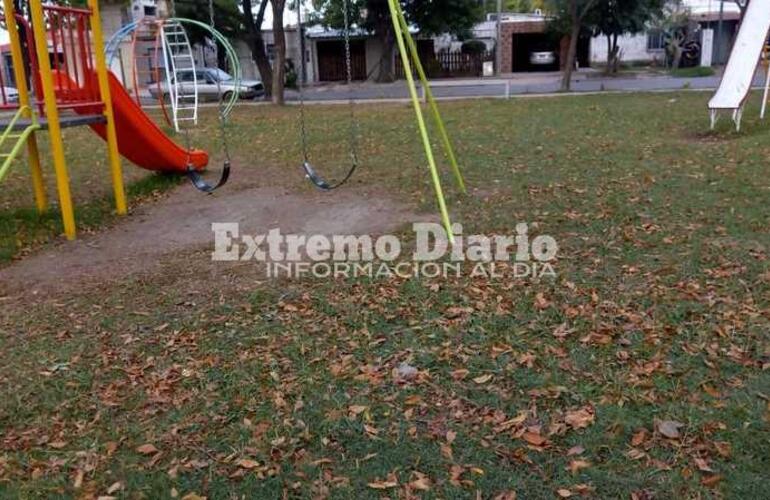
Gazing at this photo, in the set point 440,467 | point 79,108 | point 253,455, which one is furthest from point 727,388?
point 79,108

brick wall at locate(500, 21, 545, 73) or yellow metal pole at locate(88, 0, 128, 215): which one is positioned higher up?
brick wall at locate(500, 21, 545, 73)

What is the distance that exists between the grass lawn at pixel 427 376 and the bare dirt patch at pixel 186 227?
0.30 m

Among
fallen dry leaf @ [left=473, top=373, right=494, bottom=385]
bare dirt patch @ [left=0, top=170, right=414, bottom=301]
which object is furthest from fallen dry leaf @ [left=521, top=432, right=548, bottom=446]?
bare dirt patch @ [left=0, top=170, right=414, bottom=301]

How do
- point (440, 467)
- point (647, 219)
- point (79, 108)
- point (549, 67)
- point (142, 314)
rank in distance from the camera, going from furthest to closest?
point (549, 67) < point (79, 108) < point (647, 219) < point (142, 314) < point (440, 467)

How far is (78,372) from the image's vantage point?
4.13m

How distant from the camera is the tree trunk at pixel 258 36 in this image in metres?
23.2

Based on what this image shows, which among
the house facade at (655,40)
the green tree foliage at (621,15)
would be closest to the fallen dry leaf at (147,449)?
the green tree foliage at (621,15)

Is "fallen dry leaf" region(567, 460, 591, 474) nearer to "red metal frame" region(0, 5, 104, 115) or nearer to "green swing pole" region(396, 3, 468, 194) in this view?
"green swing pole" region(396, 3, 468, 194)

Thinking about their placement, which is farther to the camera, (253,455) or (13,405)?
(13,405)

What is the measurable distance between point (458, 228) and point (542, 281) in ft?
5.19

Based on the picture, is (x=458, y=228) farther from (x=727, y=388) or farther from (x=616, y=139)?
(x=616, y=139)

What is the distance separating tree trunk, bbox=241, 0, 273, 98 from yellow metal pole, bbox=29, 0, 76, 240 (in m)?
17.4

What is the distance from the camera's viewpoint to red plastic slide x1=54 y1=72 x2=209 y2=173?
324 inches

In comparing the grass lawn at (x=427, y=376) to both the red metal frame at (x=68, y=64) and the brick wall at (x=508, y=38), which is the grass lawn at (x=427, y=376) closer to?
the red metal frame at (x=68, y=64)
